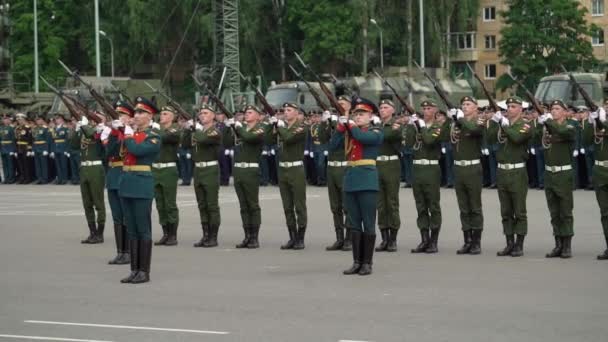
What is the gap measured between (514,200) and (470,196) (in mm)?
582

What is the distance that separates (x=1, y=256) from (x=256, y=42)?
47035mm

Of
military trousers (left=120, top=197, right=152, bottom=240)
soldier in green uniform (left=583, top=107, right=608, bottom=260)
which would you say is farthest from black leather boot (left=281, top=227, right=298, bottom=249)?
soldier in green uniform (left=583, top=107, right=608, bottom=260)

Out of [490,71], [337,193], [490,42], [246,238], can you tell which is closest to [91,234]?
[246,238]

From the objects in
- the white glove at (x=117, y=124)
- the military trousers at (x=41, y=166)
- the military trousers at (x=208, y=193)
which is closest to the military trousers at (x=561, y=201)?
the military trousers at (x=208, y=193)

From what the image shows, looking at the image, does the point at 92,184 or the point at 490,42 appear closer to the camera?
the point at 92,184

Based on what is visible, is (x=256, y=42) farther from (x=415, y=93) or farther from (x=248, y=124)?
(x=248, y=124)

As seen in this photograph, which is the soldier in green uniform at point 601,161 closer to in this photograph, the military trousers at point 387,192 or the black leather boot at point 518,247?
the black leather boot at point 518,247

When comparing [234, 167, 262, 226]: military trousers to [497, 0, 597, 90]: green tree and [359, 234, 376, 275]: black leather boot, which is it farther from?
[497, 0, 597, 90]: green tree

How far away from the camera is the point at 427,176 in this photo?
1598 centimetres

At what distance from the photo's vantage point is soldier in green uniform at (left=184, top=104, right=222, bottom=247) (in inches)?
670


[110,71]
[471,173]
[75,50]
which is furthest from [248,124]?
[75,50]

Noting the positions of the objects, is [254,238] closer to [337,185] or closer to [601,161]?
[337,185]

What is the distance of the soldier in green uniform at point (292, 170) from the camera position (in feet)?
54.3

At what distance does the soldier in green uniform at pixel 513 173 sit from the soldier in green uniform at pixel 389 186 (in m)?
1.36
